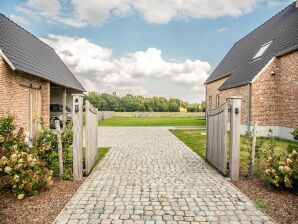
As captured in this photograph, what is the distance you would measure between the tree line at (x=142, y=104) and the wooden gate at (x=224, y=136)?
2951 inches

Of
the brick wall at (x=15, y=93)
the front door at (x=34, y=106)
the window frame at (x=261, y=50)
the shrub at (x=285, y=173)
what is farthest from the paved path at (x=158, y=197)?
the window frame at (x=261, y=50)

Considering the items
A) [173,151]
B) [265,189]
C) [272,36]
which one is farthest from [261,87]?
[265,189]

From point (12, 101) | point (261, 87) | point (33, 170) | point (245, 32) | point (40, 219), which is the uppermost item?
point (245, 32)

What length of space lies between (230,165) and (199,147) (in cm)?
505

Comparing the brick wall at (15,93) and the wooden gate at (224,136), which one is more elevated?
the brick wall at (15,93)

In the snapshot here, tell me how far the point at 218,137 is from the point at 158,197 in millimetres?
2937

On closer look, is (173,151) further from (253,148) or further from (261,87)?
(261,87)

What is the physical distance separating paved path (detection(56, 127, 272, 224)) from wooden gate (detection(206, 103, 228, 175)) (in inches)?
12.1

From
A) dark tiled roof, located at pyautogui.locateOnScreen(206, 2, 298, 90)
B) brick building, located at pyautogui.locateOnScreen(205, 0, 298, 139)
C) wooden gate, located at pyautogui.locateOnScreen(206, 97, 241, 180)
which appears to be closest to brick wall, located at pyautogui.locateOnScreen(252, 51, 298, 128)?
brick building, located at pyautogui.locateOnScreen(205, 0, 298, 139)

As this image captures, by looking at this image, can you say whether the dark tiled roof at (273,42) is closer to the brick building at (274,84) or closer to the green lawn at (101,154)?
the brick building at (274,84)

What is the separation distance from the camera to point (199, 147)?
38.4ft

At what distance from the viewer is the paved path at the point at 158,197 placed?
14.2 feet

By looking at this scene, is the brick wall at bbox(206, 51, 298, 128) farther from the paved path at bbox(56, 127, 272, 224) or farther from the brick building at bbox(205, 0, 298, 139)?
the paved path at bbox(56, 127, 272, 224)

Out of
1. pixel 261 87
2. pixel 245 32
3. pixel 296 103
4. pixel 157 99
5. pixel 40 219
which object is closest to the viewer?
pixel 40 219
